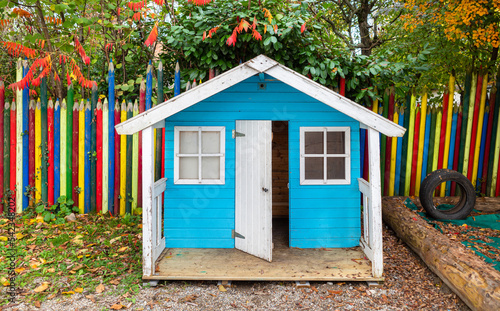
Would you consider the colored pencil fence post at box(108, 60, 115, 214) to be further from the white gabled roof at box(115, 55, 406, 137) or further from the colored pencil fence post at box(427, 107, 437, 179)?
the colored pencil fence post at box(427, 107, 437, 179)

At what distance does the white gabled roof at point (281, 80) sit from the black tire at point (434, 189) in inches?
87.0

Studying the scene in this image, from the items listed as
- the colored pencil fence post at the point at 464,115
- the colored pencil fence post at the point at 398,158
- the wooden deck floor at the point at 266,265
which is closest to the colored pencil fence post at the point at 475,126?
the colored pencil fence post at the point at 464,115

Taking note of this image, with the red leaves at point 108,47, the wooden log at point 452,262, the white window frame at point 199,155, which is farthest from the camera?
the red leaves at point 108,47

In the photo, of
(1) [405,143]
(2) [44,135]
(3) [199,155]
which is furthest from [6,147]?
(1) [405,143]

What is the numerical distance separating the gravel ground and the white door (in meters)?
0.63

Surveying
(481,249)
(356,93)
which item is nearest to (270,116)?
(356,93)

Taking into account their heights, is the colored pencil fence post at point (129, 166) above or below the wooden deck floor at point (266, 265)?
above

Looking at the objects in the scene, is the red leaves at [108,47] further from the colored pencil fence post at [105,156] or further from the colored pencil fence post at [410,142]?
the colored pencil fence post at [410,142]

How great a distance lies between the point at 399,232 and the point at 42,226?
5.85 meters

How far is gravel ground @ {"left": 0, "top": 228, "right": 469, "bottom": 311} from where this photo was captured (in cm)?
388

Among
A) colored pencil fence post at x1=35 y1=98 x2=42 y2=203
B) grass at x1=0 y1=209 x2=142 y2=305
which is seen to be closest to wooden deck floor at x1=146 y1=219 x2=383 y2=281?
grass at x1=0 y1=209 x2=142 y2=305

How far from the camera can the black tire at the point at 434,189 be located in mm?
5855

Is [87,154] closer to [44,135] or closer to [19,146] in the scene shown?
[44,135]

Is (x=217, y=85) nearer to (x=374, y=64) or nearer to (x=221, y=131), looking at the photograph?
(x=221, y=131)
